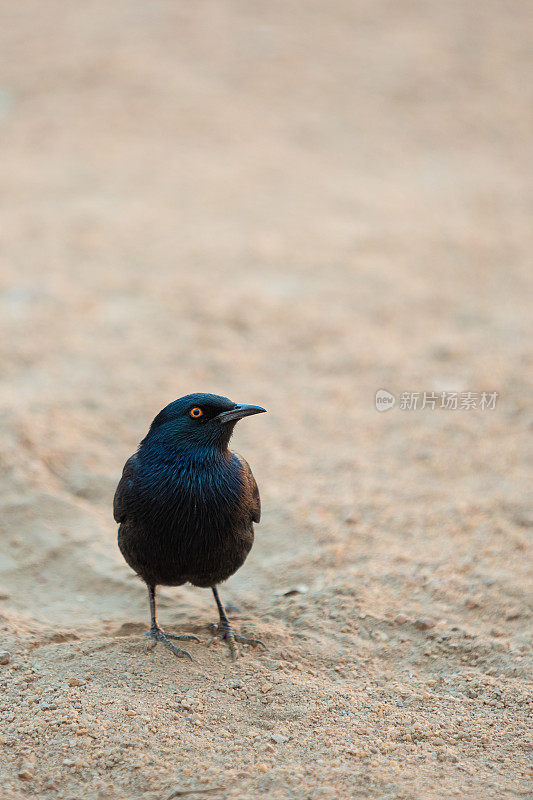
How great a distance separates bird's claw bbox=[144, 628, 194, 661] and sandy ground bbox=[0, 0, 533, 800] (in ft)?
0.29

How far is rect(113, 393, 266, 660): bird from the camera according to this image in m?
4.22

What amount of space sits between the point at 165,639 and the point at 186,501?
2.81ft

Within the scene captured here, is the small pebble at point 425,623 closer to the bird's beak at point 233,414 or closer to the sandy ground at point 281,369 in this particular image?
the sandy ground at point 281,369

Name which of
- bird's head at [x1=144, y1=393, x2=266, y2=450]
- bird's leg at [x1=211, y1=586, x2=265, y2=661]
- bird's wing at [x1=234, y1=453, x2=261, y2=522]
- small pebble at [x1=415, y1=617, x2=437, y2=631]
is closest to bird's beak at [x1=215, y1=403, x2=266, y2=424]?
bird's head at [x1=144, y1=393, x2=266, y2=450]

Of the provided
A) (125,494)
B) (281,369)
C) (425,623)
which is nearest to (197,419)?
(125,494)

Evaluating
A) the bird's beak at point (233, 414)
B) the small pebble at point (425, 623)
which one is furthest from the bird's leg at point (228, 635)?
the bird's beak at point (233, 414)

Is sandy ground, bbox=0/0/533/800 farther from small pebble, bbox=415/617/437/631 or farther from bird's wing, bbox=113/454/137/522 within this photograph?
bird's wing, bbox=113/454/137/522

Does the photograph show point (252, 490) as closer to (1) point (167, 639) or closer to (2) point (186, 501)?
(2) point (186, 501)

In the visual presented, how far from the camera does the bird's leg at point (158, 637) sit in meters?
4.38

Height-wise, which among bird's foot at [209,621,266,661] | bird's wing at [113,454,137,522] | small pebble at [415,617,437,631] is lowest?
bird's foot at [209,621,266,661]

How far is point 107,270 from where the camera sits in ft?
29.2

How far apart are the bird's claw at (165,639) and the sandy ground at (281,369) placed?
9 cm

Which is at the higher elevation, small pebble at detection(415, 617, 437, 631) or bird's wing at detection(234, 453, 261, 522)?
bird's wing at detection(234, 453, 261, 522)

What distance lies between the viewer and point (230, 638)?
453 centimetres
